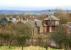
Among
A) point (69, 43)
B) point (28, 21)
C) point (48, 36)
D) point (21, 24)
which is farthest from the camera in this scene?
point (28, 21)

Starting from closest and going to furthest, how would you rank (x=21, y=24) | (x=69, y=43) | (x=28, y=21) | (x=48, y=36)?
(x=69, y=43) < (x=48, y=36) < (x=21, y=24) < (x=28, y=21)

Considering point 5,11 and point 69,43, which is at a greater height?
point 5,11

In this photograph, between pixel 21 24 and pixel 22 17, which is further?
pixel 22 17

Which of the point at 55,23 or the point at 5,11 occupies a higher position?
the point at 5,11

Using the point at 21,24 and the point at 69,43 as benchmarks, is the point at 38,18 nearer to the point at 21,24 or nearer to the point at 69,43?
the point at 21,24

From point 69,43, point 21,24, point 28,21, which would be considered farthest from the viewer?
point 28,21

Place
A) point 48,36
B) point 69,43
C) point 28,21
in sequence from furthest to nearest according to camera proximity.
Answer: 1. point 28,21
2. point 48,36
3. point 69,43

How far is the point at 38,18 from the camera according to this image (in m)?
5.68

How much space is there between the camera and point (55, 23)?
5516 mm

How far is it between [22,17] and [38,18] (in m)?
0.41

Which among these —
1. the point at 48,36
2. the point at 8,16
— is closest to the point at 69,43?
the point at 48,36

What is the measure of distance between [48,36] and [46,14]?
79 centimetres

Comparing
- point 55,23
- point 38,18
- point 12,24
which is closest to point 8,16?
point 12,24

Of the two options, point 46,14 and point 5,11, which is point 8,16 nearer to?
point 5,11
